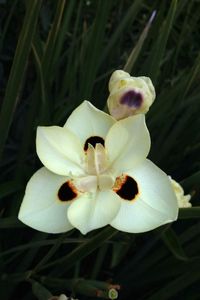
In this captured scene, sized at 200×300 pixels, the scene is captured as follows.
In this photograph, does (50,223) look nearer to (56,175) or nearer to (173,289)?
(56,175)

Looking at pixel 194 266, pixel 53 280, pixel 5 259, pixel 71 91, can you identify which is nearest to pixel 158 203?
pixel 53 280

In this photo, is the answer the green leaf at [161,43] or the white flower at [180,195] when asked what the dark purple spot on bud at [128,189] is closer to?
the white flower at [180,195]

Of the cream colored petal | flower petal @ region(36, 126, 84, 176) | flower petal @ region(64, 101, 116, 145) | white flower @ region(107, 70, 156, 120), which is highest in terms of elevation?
white flower @ region(107, 70, 156, 120)

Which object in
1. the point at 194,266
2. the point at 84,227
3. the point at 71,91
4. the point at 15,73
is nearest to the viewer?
the point at 84,227

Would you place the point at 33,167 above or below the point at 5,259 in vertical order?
above

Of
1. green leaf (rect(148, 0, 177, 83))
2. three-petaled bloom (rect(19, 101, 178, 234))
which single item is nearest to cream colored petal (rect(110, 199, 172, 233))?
three-petaled bloom (rect(19, 101, 178, 234))

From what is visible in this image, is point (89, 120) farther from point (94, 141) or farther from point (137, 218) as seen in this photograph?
point (137, 218)

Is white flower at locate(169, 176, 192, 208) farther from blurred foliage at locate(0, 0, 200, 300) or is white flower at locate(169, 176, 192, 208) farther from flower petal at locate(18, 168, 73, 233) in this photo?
flower petal at locate(18, 168, 73, 233)
